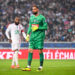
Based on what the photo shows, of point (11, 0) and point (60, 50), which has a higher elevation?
point (11, 0)

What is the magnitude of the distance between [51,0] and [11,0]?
11.3 ft

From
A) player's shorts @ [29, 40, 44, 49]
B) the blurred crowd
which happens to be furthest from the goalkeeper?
the blurred crowd

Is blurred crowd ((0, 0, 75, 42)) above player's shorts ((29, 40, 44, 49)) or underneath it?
above

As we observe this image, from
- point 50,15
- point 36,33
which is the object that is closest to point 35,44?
point 36,33

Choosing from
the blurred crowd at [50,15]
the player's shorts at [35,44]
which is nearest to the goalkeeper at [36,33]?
the player's shorts at [35,44]

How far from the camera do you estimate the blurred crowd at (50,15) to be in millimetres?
25516

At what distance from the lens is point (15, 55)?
43.2 ft

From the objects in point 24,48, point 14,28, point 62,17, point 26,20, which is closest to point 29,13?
point 26,20

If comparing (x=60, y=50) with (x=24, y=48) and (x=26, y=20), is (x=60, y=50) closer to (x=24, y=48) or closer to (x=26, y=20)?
(x=24, y=48)

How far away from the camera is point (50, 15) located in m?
28.0

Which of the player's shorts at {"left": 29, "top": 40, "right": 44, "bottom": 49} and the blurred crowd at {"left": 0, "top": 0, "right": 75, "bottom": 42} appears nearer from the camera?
the player's shorts at {"left": 29, "top": 40, "right": 44, "bottom": 49}

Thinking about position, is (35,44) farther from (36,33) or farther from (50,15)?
(50,15)

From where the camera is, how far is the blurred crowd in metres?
25.5

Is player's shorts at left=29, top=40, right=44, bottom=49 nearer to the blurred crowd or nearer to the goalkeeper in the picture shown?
the goalkeeper
